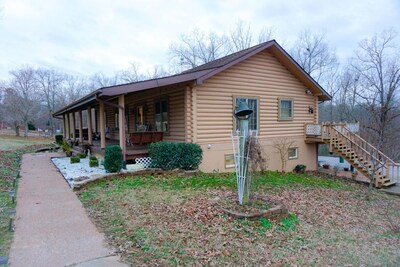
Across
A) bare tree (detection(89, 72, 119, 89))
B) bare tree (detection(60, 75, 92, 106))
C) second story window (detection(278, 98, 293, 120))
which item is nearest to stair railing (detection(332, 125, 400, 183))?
second story window (detection(278, 98, 293, 120))

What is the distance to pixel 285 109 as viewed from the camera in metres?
12.6

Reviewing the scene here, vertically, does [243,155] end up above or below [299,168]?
above

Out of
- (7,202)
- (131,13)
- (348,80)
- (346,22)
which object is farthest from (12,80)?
(348,80)

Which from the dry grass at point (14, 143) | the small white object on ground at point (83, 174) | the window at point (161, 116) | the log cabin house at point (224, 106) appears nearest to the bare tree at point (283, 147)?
the log cabin house at point (224, 106)

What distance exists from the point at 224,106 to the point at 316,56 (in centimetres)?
2445

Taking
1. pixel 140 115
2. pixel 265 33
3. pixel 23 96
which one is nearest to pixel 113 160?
pixel 140 115

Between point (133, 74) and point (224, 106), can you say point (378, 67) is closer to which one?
point (224, 106)

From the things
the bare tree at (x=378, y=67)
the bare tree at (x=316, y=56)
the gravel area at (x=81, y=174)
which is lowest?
the gravel area at (x=81, y=174)

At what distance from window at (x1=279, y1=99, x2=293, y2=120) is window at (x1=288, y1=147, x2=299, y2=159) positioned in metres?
1.56

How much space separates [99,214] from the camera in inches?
198

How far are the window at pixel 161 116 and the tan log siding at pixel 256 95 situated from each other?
1960 mm

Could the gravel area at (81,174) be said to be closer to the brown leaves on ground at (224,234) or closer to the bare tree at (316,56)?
the brown leaves on ground at (224,234)

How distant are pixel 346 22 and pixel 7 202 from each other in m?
21.1

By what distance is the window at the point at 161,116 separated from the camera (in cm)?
1110
